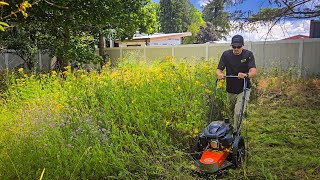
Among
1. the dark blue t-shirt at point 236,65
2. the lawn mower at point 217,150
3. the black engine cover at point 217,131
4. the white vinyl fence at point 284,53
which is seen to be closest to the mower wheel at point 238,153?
the lawn mower at point 217,150

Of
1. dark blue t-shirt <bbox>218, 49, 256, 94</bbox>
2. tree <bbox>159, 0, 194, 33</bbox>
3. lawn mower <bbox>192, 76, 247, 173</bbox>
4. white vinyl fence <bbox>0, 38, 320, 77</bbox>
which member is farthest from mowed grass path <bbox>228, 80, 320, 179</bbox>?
tree <bbox>159, 0, 194, 33</bbox>

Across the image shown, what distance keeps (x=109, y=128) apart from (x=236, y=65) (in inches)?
79.4

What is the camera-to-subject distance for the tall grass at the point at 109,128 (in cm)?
338

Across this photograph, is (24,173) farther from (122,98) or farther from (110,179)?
(122,98)

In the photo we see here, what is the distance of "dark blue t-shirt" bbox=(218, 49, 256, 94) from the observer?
4.66 meters

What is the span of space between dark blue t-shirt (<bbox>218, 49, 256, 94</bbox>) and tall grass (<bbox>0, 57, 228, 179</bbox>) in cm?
55

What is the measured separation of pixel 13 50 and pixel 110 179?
42.1ft

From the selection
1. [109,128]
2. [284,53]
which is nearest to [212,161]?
[109,128]

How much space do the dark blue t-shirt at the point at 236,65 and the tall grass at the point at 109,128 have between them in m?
0.55

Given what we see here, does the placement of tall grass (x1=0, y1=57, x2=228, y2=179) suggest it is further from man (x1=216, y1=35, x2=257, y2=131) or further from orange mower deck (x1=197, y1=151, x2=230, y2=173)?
man (x1=216, y1=35, x2=257, y2=131)

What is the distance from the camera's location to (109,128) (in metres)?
4.00

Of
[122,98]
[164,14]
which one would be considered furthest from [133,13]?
[164,14]

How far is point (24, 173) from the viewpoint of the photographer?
11.1 feet

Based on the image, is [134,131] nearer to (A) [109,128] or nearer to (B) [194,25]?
(A) [109,128]
